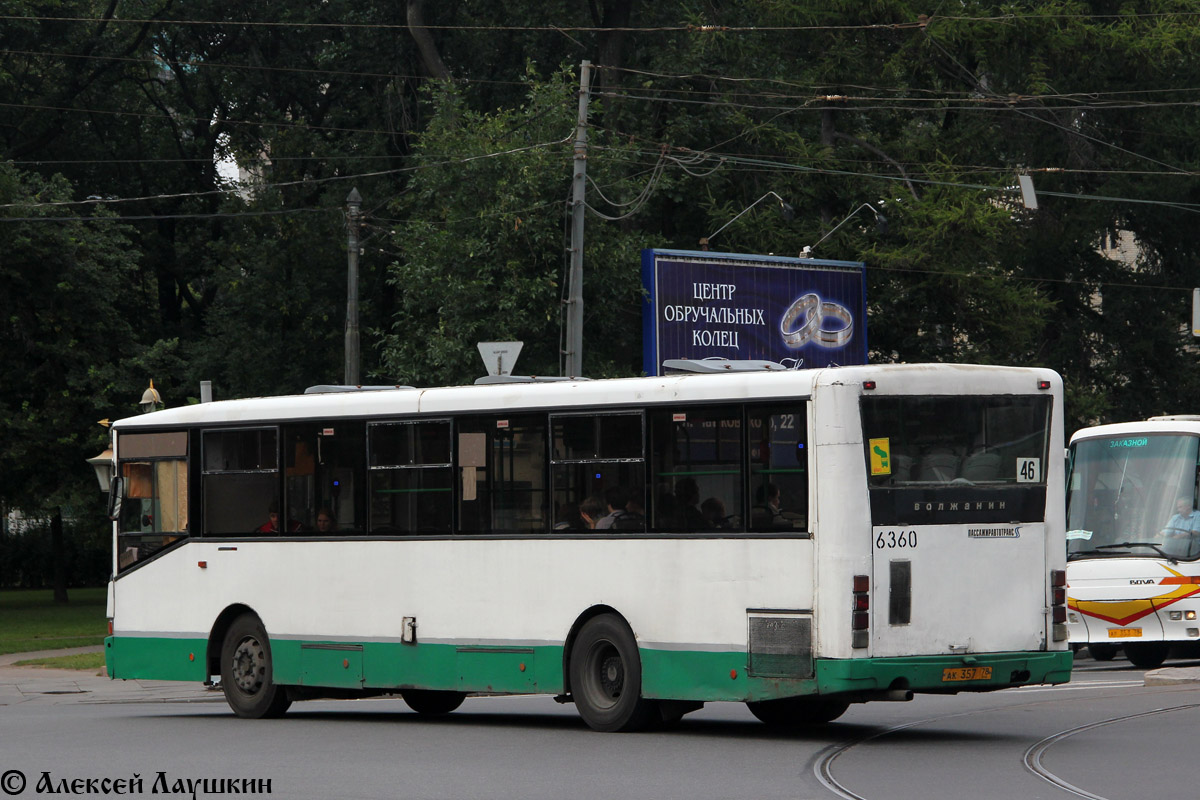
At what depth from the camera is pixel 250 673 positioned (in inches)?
681

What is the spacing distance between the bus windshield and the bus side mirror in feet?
36.7

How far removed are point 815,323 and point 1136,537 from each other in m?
13.5

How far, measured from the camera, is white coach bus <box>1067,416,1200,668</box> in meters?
21.6

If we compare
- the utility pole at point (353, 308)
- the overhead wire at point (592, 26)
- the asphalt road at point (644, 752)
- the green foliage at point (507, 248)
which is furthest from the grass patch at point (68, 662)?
the overhead wire at point (592, 26)

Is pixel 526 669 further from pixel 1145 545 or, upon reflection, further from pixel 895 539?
pixel 1145 545

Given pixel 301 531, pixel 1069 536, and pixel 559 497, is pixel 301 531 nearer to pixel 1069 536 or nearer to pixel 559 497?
pixel 559 497

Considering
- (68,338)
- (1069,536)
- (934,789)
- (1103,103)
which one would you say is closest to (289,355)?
(68,338)

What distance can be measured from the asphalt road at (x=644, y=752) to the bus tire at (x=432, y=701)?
130mm

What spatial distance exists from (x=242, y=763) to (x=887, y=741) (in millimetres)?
4668

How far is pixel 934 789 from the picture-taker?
1088 centimetres

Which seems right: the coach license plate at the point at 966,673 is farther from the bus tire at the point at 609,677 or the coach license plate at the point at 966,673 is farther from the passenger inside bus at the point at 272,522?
the passenger inside bus at the point at 272,522

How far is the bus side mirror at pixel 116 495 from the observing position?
18453 millimetres

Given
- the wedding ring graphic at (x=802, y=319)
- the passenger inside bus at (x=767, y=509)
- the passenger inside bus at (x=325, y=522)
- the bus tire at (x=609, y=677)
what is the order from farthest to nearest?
the wedding ring graphic at (x=802, y=319) < the passenger inside bus at (x=325, y=522) < the bus tire at (x=609, y=677) < the passenger inside bus at (x=767, y=509)

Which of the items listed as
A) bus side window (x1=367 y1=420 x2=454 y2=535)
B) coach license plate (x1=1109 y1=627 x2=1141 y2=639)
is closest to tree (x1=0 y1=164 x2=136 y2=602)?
coach license plate (x1=1109 y1=627 x2=1141 y2=639)
